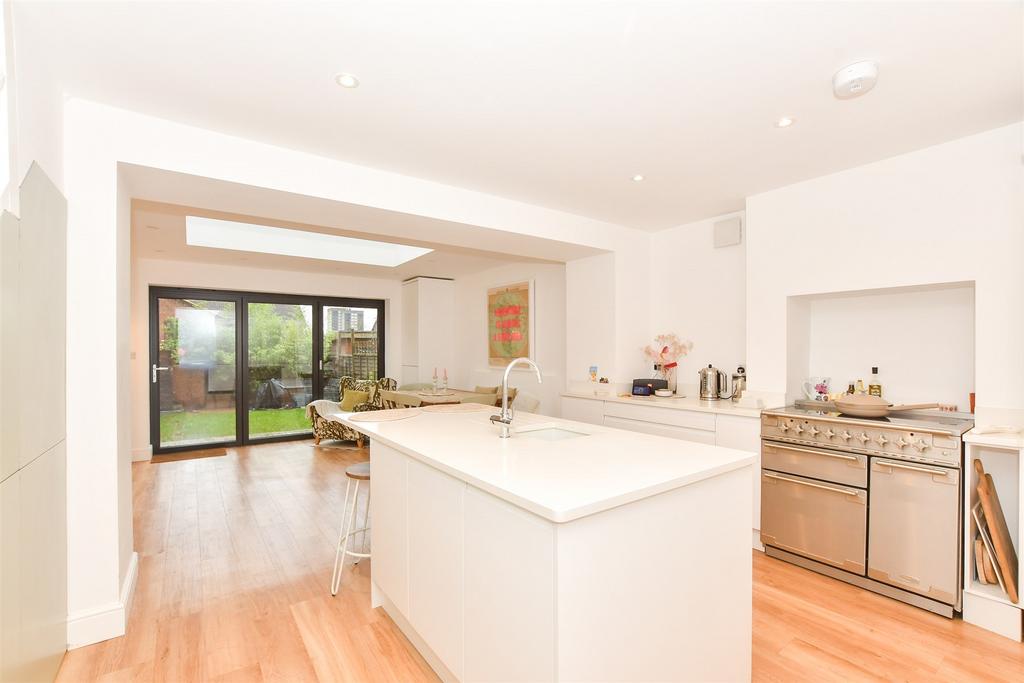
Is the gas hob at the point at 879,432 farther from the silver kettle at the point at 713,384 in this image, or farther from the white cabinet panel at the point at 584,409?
the white cabinet panel at the point at 584,409

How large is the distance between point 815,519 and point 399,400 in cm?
458

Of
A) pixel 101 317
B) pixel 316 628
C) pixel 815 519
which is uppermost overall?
pixel 101 317

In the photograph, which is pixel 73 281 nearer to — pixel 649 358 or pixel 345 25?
pixel 345 25

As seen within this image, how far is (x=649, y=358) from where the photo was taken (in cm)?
462

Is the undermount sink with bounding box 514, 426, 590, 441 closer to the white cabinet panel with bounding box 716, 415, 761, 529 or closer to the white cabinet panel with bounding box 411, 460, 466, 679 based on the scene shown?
the white cabinet panel with bounding box 411, 460, 466, 679

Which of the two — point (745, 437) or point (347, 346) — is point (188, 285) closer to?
point (347, 346)

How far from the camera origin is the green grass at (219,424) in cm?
603

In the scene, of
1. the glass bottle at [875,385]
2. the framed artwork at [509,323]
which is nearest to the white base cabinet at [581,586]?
the glass bottle at [875,385]

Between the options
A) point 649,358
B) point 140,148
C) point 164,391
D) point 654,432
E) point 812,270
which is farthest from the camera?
point 164,391

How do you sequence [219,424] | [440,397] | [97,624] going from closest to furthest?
[97,624] < [440,397] < [219,424]

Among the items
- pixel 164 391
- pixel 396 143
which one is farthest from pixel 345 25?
pixel 164 391

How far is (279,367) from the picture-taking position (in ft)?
21.9

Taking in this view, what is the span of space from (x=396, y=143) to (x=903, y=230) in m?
3.02

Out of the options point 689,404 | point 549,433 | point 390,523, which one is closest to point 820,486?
point 689,404
